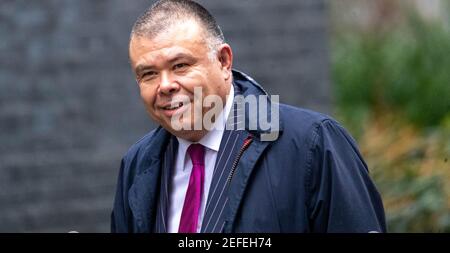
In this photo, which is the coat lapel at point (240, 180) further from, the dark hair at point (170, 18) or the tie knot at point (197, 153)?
the dark hair at point (170, 18)

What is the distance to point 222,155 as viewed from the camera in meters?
3.59

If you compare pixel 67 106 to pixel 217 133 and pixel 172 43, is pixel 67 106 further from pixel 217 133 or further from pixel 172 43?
pixel 172 43

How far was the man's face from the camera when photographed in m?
3.51

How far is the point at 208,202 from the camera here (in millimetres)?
3529

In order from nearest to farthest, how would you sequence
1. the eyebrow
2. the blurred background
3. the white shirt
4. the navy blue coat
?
the navy blue coat, the eyebrow, the white shirt, the blurred background

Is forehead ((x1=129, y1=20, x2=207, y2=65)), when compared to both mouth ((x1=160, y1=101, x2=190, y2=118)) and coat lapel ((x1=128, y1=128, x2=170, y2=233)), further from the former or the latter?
coat lapel ((x1=128, y1=128, x2=170, y2=233))

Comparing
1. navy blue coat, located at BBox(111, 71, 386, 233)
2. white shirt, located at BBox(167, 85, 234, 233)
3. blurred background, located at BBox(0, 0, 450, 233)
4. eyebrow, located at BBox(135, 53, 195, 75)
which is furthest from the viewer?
blurred background, located at BBox(0, 0, 450, 233)

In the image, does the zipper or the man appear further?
the zipper

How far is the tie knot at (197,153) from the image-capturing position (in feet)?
12.0

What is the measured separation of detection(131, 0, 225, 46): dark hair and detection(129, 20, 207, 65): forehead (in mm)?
20

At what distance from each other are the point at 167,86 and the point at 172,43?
0.14m

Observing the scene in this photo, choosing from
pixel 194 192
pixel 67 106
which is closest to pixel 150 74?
pixel 194 192

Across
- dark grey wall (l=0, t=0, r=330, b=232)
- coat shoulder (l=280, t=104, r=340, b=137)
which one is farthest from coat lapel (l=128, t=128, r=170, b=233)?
dark grey wall (l=0, t=0, r=330, b=232)

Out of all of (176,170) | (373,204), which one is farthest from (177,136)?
(373,204)
